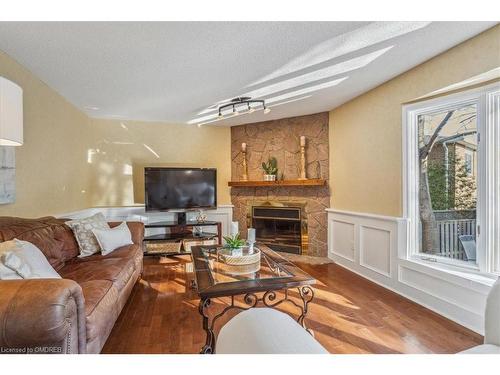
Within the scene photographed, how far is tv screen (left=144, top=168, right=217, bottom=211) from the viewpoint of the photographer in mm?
4289

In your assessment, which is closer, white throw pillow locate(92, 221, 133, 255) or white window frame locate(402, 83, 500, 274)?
white window frame locate(402, 83, 500, 274)

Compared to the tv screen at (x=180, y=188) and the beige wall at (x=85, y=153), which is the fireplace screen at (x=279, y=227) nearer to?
the beige wall at (x=85, y=153)

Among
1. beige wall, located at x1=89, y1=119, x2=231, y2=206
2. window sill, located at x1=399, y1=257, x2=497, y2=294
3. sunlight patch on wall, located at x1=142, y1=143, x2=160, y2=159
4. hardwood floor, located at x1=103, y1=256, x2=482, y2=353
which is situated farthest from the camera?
sunlight patch on wall, located at x1=142, y1=143, x2=160, y2=159

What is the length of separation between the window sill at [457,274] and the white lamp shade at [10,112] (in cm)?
310

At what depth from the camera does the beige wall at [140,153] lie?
443 centimetres

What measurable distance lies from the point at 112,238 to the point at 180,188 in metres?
1.81

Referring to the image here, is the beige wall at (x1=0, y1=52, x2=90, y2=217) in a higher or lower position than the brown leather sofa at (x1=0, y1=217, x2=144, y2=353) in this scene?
higher

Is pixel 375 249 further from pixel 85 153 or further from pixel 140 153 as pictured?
pixel 85 153

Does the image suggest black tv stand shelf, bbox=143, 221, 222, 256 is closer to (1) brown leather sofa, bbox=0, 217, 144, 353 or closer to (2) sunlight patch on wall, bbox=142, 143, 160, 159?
(2) sunlight patch on wall, bbox=142, 143, 160, 159

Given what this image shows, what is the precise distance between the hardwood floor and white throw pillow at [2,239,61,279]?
0.71 metres

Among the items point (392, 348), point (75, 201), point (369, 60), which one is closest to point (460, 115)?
point (369, 60)

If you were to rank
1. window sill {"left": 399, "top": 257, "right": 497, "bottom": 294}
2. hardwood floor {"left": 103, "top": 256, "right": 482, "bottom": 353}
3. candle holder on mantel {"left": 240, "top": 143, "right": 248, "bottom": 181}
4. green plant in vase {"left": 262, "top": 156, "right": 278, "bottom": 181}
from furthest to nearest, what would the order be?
candle holder on mantel {"left": 240, "top": 143, "right": 248, "bottom": 181} → green plant in vase {"left": 262, "top": 156, "right": 278, "bottom": 181} → window sill {"left": 399, "top": 257, "right": 497, "bottom": 294} → hardwood floor {"left": 103, "top": 256, "right": 482, "bottom": 353}

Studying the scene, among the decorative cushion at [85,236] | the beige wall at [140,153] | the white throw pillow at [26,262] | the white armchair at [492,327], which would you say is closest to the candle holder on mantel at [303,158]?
the beige wall at [140,153]

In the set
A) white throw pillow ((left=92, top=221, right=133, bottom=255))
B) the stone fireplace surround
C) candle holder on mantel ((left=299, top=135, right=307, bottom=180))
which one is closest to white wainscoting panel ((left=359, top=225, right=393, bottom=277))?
the stone fireplace surround
